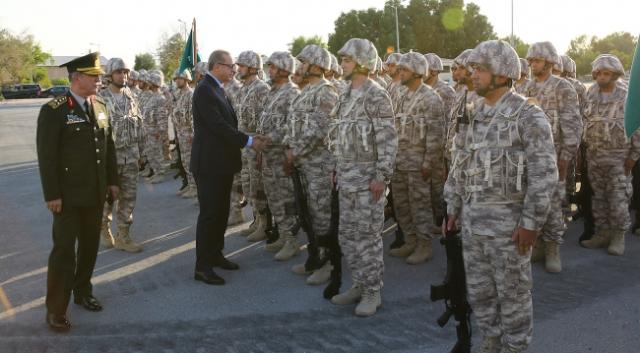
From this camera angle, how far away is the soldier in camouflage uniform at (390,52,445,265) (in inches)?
245

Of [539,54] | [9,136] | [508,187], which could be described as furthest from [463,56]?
[9,136]

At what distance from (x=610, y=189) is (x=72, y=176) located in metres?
5.60

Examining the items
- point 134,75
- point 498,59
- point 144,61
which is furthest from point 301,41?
point 498,59

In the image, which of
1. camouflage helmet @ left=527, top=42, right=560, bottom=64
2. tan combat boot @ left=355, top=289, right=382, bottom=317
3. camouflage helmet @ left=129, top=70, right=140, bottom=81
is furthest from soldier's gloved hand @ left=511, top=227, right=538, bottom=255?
camouflage helmet @ left=129, top=70, right=140, bottom=81

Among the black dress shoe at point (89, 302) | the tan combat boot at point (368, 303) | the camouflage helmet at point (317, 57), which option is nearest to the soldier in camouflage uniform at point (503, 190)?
the tan combat boot at point (368, 303)

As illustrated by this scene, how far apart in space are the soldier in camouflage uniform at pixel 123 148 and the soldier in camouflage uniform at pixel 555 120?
4.72 m

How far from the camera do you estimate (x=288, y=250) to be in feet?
21.8

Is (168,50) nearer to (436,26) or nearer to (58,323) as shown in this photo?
(436,26)

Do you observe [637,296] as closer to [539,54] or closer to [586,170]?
[586,170]

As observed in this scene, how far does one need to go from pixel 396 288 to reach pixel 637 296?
7.12 feet

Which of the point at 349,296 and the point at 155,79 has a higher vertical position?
the point at 155,79

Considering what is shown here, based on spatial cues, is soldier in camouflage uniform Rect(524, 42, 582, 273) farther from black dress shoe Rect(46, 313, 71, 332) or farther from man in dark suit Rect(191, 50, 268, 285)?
black dress shoe Rect(46, 313, 71, 332)

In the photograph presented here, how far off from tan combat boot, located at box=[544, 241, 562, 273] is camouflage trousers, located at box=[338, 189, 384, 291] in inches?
81.2

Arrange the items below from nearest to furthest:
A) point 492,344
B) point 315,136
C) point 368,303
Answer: point 492,344, point 368,303, point 315,136
